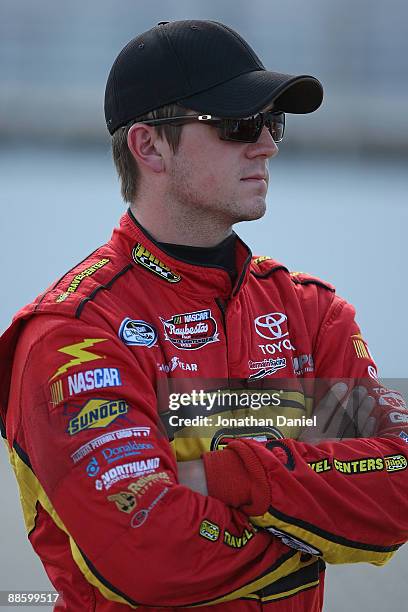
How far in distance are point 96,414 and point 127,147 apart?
596 millimetres

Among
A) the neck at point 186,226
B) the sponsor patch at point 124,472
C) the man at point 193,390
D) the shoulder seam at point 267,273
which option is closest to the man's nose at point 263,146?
the man at point 193,390

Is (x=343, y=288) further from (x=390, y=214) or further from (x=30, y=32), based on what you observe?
(x=30, y=32)

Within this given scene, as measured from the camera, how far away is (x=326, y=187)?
4.59 meters

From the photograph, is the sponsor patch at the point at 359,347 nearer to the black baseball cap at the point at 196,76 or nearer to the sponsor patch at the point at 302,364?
the sponsor patch at the point at 302,364

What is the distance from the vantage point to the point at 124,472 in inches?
52.0

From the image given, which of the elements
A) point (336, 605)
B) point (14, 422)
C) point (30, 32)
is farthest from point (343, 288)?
point (14, 422)

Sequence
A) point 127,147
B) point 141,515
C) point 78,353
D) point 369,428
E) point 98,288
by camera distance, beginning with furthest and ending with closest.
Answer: point 127,147, point 369,428, point 98,288, point 78,353, point 141,515

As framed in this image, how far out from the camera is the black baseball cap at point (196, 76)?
1561 mm

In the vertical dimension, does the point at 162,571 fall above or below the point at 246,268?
below

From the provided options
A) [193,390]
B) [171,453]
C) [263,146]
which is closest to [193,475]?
[171,453]

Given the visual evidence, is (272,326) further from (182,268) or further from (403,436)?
(403,436)

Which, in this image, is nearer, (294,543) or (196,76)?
(294,543)

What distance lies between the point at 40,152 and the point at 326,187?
1.50 metres

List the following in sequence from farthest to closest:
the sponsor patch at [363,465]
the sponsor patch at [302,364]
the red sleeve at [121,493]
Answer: the sponsor patch at [302,364]
the sponsor patch at [363,465]
the red sleeve at [121,493]
